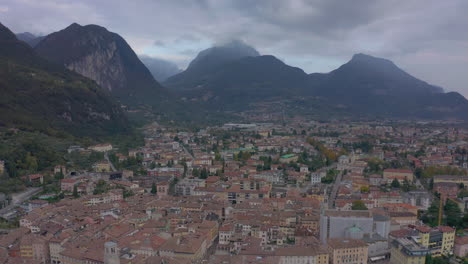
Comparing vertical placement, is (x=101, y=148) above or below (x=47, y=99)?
below

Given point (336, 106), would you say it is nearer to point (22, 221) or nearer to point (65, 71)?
point (65, 71)

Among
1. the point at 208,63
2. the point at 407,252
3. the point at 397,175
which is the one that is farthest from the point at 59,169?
the point at 208,63

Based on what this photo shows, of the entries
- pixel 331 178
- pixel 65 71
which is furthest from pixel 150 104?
pixel 331 178

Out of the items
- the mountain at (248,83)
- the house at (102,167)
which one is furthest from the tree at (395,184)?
the mountain at (248,83)

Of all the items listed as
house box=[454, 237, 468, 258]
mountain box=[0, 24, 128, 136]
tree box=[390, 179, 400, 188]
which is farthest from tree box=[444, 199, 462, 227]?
mountain box=[0, 24, 128, 136]

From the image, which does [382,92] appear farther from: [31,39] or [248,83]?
[31,39]

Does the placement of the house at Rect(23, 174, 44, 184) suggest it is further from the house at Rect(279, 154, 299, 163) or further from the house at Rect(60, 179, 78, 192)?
the house at Rect(279, 154, 299, 163)

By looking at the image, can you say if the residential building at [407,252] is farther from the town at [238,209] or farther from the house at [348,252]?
the house at [348,252]
